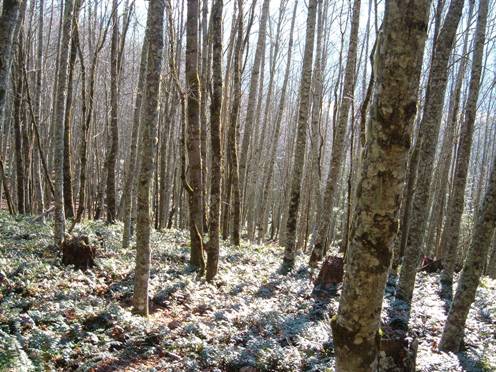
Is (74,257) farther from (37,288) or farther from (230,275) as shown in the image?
(230,275)

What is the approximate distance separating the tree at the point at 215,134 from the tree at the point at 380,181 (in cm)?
472

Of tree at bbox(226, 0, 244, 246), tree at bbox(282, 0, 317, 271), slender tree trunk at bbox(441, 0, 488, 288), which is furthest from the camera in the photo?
tree at bbox(226, 0, 244, 246)

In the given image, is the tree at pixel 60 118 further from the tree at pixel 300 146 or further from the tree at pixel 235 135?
the tree at pixel 300 146

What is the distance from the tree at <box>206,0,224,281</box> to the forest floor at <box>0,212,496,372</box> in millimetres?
566

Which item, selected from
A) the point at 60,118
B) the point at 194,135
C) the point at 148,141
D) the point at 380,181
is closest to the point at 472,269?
the point at 380,181

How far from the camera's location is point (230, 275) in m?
8.19

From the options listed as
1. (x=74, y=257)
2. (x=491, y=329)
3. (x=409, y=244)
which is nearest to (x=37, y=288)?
(x=74, y=257)

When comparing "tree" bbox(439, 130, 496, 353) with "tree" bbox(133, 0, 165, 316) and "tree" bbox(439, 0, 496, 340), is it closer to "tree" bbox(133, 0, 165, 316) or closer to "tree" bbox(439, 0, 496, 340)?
"tree" bbox(439, 0, 496, 340)

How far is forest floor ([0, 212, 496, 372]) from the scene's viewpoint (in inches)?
166

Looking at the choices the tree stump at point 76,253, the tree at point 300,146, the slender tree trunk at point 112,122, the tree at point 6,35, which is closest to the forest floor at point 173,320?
the tree stump at point 76,253

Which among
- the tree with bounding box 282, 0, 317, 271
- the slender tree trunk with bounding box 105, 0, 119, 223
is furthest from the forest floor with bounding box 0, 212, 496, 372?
the slender tree trunk with bounding box 105, 0, 119, 223

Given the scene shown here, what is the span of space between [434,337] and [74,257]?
5448 mm

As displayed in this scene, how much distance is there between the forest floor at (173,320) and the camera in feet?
13.8

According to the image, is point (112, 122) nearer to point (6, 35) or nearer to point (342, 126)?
point (342, 126)
